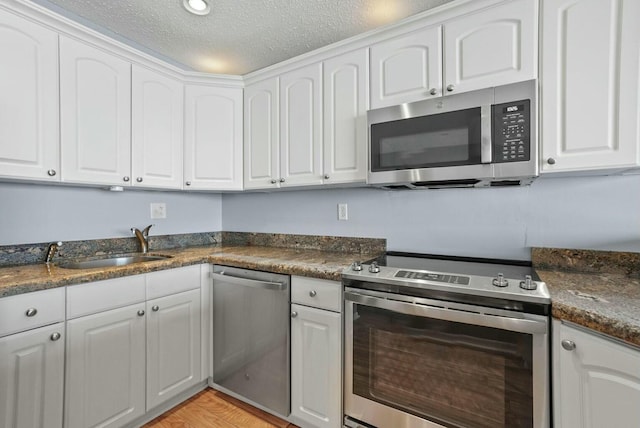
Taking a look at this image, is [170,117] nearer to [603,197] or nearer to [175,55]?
[175,55]

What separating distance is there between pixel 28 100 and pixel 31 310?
1.02 meters

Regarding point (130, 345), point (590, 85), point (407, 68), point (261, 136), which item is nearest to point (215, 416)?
point (130, 345)

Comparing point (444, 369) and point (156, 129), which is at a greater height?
point (156, 129)

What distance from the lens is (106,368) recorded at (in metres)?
1.43

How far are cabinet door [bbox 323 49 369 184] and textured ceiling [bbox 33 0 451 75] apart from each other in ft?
0.74

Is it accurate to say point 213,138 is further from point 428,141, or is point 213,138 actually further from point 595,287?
point 595,287

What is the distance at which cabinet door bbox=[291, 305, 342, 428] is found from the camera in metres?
1.45

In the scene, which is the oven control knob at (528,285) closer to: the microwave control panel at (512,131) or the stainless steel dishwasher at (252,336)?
the microwave control panel at (512,131)

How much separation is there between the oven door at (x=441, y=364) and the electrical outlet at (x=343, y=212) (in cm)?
80

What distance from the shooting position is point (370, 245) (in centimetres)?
201

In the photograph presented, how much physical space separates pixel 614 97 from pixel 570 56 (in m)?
0.24

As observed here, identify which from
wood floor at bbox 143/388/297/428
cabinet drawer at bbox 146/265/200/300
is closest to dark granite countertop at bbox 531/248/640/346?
wood floor at bbox 143/388/297/428

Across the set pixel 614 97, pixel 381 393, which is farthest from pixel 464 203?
pixel 381 393

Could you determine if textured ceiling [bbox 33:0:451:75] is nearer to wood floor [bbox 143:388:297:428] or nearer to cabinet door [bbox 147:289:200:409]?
cabinet door [bbox 147:289:200:409]
